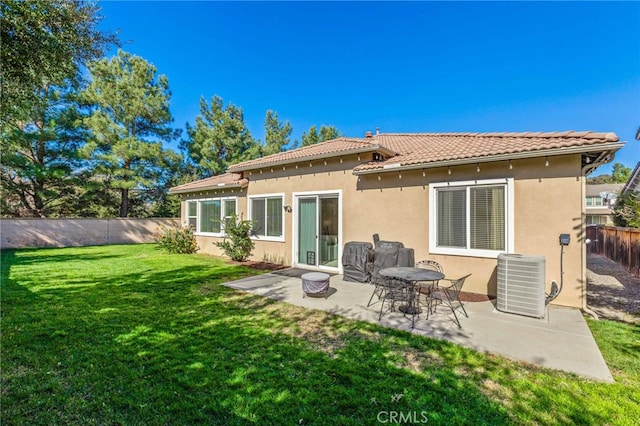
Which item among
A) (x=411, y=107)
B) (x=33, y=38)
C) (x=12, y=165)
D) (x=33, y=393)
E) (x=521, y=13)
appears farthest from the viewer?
(x=411, y=107)

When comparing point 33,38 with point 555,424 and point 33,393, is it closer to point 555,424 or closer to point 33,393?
point 33,393

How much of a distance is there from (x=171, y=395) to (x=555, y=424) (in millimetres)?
3824

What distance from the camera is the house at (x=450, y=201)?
6.09 metres

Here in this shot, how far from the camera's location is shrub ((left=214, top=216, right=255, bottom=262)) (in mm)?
12008

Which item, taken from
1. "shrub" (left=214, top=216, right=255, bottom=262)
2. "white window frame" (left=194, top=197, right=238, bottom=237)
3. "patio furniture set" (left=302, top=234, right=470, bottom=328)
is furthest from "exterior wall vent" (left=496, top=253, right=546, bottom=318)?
"white window frame" (left=194, top=197, right=238, bottom=237)

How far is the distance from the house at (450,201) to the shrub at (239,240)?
673mm

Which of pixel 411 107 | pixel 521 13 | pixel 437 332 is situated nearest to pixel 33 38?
pixel 437 332

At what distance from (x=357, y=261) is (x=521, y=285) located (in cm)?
393

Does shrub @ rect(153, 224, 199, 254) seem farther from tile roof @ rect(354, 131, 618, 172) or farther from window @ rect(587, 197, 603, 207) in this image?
window @ rect(587, 197, 603, 207)

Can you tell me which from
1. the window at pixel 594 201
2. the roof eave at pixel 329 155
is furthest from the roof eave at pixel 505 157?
the window at pixel 594 201

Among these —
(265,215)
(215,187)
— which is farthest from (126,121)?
(265,215)

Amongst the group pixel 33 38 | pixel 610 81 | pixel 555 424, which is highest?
pixel 610 81

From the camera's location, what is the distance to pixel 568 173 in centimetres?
608

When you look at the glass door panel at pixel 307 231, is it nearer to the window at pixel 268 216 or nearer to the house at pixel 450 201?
the house at pixel 450 201
